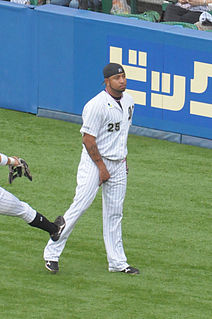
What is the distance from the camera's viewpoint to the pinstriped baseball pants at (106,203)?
27.0 feet

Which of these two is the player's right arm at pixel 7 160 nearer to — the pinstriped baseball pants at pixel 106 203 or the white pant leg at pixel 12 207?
the white pant leg at pixel 12 207

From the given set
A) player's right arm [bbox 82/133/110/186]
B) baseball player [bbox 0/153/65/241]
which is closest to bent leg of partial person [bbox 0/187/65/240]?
baseball player [bbox 0/153/65/241]

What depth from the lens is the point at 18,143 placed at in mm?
12406

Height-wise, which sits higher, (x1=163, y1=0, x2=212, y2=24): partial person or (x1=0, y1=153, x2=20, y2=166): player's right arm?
(x1=163, y1=0, x2=212, y2=24): partial person

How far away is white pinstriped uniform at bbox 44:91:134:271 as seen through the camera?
8.10m

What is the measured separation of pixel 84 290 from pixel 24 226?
1858 mm

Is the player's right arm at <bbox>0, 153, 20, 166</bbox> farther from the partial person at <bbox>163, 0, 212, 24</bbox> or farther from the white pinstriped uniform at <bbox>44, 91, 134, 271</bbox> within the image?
the partial person at <bbox>163, 0, 212, 24</bbox>

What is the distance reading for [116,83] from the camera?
816cm

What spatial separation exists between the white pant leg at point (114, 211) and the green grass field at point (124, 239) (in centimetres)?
16

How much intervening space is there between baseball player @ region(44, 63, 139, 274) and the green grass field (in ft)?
1.03

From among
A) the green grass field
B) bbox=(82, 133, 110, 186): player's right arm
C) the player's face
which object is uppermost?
the player's face

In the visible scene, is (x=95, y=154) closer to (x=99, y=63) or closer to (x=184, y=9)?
(x=99, y=63)

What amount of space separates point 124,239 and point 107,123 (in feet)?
5.61

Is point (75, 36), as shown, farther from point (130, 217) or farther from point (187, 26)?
point (130, 217)
